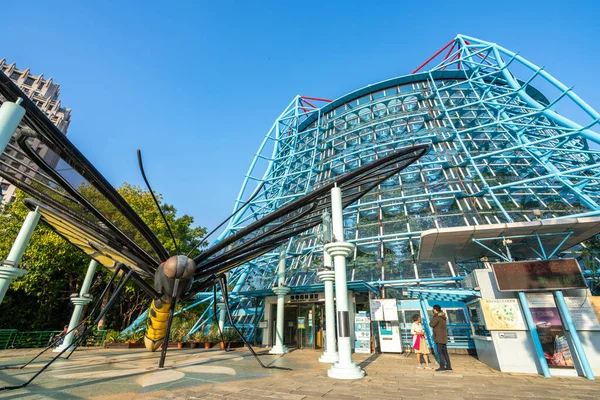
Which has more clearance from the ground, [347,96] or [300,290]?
[347,96]

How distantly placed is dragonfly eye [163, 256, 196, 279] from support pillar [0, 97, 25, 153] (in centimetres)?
429

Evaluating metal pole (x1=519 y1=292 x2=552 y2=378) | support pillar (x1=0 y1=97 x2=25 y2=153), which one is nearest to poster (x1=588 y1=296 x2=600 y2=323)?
metal pole (x1=519 y1=292 x2=552 y2=378)

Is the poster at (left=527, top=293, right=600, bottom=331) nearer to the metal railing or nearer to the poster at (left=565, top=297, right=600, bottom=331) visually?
the poster at (left=565, top=297, right=600, bottom=331)

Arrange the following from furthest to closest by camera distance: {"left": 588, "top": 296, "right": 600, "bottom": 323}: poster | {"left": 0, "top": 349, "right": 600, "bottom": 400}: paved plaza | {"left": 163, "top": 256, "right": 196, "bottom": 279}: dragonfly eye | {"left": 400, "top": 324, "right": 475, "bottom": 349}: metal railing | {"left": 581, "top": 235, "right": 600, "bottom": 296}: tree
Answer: {"left": 400, "top": 324, "right": 475, "bottom": 349}: metal railing
{"left": 581, "top": 235, "right": 600, "bottom": 296}: tree
{"left": 588, "top": 296, "right": 600, "bottom": 323}: poster
{"left": 163, "top": 256, "right": 196, "bottom": 279}: dragonfly eye
{"left": 0, "top": 349, "right": 600, "bottom": 400}: paved plaza

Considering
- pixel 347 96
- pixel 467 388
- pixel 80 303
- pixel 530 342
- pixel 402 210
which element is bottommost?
pixel 467 388

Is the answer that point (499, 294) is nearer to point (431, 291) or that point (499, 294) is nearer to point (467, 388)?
point (431, 291)

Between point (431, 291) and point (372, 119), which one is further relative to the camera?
point (372, 119)

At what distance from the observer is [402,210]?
761 inches

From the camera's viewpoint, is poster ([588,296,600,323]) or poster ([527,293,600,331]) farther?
poster ([588,296,600,323])

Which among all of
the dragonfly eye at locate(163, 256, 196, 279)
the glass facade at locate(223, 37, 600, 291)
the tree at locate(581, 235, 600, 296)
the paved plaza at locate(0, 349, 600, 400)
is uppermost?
the glass facade at locate(223, 37, 600, 291)

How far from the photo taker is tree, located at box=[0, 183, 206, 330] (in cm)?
1845

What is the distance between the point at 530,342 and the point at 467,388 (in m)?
4.84

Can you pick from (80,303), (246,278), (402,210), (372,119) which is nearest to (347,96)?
(372,119)

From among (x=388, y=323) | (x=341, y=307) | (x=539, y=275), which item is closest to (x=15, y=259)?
(x=341, y=307)
